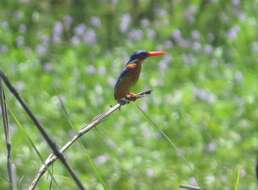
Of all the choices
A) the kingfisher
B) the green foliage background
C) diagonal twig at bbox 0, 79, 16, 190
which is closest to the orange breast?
the kingfisher

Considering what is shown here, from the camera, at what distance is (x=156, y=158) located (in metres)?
4.73

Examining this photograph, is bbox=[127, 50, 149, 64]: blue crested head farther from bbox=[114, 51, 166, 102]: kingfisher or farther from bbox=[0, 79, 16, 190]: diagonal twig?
bbox=[0, 79, 16, 190]: diagonal twig

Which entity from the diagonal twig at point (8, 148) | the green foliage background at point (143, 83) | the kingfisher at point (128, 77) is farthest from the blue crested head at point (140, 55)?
the green foliage background at point (143, 83)

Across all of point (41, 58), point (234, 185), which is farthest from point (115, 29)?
point (234, 185)

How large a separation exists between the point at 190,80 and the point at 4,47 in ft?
4.57

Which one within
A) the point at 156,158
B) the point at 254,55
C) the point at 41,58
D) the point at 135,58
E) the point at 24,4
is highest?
the point at 24,4

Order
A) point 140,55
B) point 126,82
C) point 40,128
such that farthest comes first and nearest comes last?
point 140,55 → point 126,82 → point 40,128

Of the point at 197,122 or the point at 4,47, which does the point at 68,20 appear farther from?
the point at 197,122

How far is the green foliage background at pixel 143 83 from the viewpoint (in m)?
4.55

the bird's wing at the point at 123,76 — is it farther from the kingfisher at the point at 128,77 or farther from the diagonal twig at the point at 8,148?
the diagonal twig at the point at 8,148

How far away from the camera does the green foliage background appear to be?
4.55 m

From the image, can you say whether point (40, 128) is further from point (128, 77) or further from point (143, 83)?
point (143, 83)

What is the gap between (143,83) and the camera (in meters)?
5.50

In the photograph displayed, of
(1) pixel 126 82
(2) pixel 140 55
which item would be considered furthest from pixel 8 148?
(2) pixel 140 55
